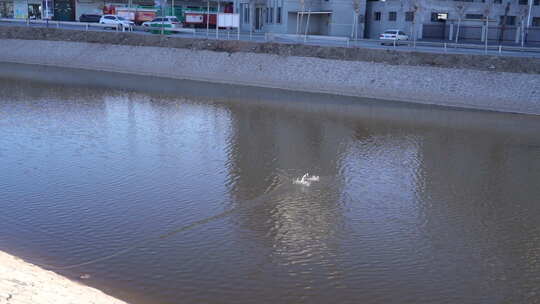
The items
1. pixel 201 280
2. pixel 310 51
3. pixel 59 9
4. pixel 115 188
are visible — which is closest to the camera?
pixel 201 280

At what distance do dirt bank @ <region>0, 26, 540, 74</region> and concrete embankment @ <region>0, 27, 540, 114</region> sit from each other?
7 centimetres

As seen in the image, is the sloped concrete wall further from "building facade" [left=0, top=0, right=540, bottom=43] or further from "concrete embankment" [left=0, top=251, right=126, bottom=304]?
"concrete embankment" [left=0, top=251, right=126, bottom=304]

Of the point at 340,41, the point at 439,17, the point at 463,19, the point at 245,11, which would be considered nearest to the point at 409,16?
the point at 439,17

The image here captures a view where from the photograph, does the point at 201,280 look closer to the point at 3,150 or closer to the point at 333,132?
the point at 3,150

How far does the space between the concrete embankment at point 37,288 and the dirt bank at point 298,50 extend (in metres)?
34.8

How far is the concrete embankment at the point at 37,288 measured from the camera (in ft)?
30.5

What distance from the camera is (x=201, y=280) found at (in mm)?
12789

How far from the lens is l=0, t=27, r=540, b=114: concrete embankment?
39125mm

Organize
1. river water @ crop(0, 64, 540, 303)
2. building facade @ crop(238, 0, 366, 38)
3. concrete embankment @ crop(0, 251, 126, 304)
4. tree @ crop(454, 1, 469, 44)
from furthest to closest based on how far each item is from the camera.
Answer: building facade @ crop(238, 0, 366, 38)
tree @ crop(454, 1, 469, 44)
river water @ crop(0, 64, 540, 303)
concrete embankment @ crop(0, 251, 126, 304)

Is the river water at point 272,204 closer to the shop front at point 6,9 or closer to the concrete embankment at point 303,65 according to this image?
the concrete embankment at point 303,65

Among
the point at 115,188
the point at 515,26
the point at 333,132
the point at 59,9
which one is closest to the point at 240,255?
the point at 115,188

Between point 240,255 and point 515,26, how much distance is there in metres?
55.3

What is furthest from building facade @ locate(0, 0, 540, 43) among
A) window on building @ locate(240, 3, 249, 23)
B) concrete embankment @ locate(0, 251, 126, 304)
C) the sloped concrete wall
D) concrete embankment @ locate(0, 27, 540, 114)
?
concrete embankment @ locate(0, 251, 126, 304)

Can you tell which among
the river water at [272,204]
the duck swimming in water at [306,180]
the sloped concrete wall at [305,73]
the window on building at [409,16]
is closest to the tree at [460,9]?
the window on building at [409,16]
